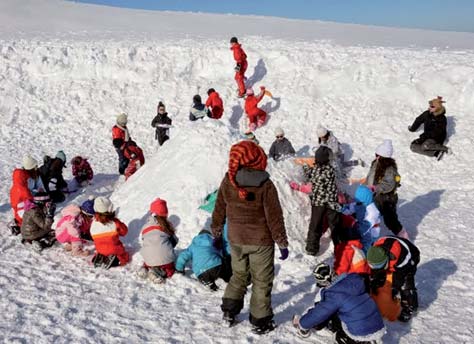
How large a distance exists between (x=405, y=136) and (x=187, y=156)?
23.4 ft

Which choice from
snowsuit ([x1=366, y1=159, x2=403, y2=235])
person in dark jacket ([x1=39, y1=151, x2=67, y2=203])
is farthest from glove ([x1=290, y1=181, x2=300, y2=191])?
person in dark jacket ([x1=39, y1=151, x2=67, y2=203])

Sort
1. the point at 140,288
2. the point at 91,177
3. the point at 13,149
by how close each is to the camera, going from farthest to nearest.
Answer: the point at 13,149
the point at 91,177
the point at 140,288

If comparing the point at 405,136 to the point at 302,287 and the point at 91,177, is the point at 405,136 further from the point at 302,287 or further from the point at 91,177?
the point at 91,177

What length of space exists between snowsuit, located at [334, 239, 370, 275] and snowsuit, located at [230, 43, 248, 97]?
9.73m

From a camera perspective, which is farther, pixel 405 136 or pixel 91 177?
pixel 405 136

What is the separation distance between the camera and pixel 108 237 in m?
6.45

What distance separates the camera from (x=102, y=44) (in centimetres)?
1856

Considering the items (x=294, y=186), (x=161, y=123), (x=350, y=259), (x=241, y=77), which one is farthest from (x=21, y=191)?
(x=241, y=77)

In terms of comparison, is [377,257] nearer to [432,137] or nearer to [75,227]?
[75,227]

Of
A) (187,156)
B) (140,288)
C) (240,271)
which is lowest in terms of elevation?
(140,288)

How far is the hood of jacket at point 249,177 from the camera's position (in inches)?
169

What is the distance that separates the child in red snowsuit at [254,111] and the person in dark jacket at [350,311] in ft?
31.7

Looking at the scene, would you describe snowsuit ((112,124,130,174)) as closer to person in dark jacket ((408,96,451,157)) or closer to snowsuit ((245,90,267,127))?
snowsuit ((245,90,267,127))

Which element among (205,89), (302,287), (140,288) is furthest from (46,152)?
(302,287)
